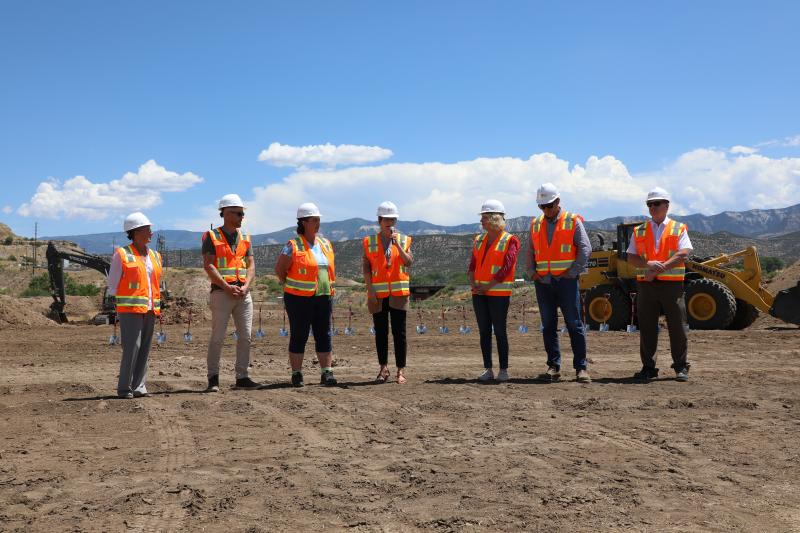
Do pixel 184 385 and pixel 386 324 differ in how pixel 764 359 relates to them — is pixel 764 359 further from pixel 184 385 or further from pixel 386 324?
pixel 184 385

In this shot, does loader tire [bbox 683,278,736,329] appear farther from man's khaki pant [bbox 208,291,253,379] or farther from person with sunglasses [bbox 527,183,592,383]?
man's khaki pant [bbox 208,291,253,379]

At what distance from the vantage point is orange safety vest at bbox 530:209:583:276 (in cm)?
814

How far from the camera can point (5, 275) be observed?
5734 centimetres

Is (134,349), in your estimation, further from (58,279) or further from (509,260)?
(58,279)

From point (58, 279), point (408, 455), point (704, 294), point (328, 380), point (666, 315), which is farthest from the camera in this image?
point (58, 279)

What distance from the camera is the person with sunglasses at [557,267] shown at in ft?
26.7

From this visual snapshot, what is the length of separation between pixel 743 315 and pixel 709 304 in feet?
4.06

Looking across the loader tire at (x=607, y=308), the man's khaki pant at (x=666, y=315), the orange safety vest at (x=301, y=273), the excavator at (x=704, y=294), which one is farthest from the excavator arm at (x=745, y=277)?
the orange safety vest at (x=301, y=273)

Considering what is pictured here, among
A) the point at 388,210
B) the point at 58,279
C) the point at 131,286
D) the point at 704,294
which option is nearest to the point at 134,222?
the point at 131,286

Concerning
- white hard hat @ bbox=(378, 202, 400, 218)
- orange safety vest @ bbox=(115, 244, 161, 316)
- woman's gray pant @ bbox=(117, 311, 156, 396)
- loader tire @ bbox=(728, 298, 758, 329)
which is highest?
white hard hat @ bbox=(378, 202, 400, 218)

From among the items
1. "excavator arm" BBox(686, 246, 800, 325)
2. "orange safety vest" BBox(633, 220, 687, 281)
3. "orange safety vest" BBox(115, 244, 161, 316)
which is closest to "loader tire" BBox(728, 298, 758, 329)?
"excavator arm" BBox(686, 246, 800, 325)

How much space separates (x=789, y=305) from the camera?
47.1ft

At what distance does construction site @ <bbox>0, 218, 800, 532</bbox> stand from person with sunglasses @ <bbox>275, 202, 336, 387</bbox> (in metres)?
0.53

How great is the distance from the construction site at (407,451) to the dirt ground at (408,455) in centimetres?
2
